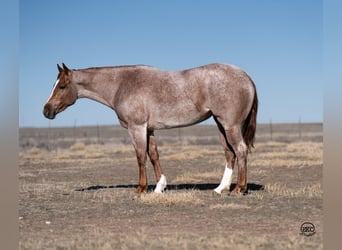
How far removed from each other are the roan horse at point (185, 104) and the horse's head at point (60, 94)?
0.11 feet

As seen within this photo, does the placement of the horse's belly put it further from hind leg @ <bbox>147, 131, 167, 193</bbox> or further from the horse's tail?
the horse's tail

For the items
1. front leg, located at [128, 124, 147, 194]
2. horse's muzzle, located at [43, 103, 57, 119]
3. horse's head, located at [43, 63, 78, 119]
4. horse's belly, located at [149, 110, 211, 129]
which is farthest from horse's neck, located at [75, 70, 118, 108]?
horse's belly, located at [149, 110, 211, 129]

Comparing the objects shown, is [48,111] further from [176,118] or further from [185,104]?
[185,104]

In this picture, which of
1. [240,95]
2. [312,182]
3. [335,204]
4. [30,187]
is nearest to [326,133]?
[335,204]

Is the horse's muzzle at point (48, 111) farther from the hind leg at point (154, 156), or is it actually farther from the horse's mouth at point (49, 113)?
the hind leg at point (154, 156)

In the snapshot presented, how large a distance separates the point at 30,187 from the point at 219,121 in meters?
5.74

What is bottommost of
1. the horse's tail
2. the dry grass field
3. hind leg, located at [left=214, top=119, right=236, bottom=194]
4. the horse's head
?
the dry grass field

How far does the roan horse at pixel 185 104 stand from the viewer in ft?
34.3

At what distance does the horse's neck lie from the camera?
11516 millimetres

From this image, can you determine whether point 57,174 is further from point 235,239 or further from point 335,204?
point 335,204

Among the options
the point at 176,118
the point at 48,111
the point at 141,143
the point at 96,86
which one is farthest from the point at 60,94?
the point at 176,118

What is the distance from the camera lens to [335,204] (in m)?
5.74

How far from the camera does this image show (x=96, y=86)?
38.1 feet

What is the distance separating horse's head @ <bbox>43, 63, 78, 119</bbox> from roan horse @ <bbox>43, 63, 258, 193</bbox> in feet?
0.11
